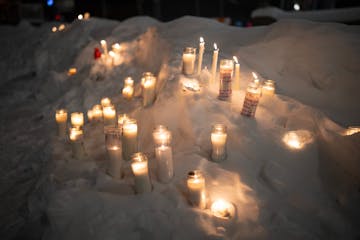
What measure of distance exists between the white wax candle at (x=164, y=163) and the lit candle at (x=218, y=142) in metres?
0.53

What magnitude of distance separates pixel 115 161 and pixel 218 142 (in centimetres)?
124

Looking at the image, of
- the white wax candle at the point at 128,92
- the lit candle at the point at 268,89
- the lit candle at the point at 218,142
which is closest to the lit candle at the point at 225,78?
the lit candle at the point at 268,89

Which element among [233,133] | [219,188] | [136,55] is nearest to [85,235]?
[219,188]

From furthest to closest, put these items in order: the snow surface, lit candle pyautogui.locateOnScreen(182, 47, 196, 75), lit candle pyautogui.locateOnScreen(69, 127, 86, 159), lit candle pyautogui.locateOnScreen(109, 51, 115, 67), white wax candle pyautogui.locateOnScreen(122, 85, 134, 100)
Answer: lit candle pyautogui.locateOnScreen(109, 51, 115, 67) → white wax candle pyautogui.locateOnScreen(122, 85, 134, 100) → lit candle pyautogui.locateOnScreen(182, 47, 196, 75) → lit candle pyautogui.locateOnScreen(69, 127, 86, 159) → the snow surface

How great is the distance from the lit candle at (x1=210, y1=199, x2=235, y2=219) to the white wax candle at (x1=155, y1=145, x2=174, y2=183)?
1.98 feet

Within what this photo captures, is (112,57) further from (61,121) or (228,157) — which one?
(228,157)

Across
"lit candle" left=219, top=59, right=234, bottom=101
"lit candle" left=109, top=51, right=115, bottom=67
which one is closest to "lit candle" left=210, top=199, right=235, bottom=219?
"lit candle" left=219, top=59, right=234, bottom=101

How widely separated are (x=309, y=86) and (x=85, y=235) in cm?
389

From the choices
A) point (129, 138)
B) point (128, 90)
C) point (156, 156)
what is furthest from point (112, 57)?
point (156, 156)

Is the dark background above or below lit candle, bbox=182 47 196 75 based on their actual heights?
above

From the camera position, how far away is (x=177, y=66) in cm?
484

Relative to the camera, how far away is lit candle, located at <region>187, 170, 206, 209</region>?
9.61ft

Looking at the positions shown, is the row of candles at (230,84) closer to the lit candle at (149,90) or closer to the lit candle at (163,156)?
the lit candle at (149,90)

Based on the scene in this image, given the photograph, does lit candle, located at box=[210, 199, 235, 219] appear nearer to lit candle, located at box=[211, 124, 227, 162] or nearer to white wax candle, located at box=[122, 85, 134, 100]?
lit candle, located at box=[211, 124, 227, 162]
